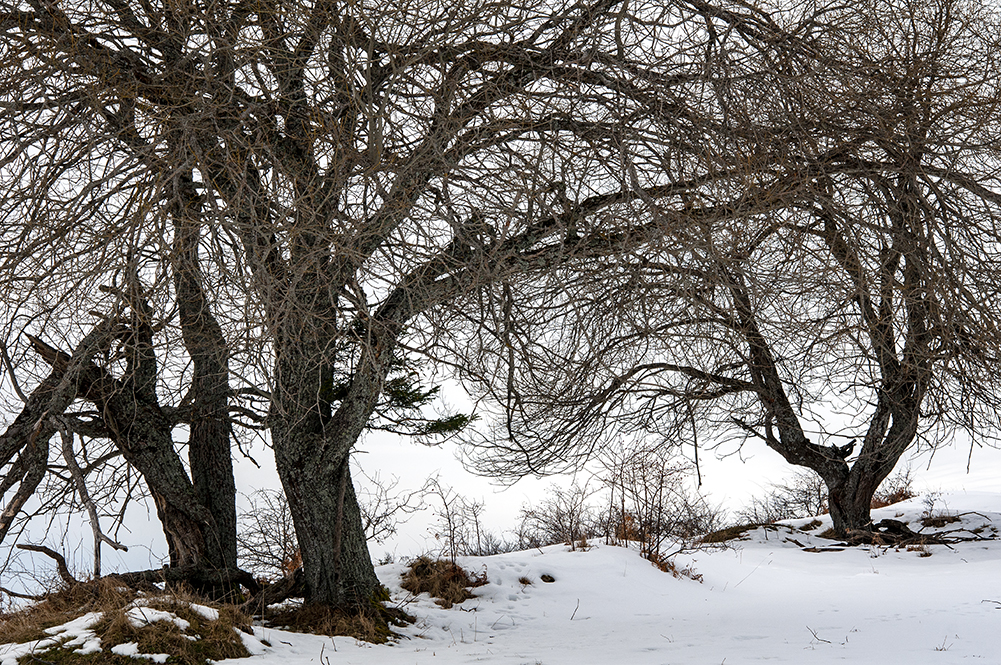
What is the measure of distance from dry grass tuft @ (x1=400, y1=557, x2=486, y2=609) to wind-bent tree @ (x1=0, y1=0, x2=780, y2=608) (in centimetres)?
233

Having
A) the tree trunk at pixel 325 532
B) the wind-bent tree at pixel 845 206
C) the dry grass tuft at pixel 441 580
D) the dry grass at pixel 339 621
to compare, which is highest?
the wind-bent tree at pixel 845 206

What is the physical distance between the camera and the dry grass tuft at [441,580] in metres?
8.94

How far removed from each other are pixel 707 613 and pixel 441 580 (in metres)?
2.87

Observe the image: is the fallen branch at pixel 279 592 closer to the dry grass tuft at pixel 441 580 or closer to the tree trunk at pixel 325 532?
the tree trunk at pixel 325 532

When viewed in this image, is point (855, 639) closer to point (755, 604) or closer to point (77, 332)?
point (755, 604)

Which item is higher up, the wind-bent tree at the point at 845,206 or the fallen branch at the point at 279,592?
the wind-bent tree at the point at 845,206

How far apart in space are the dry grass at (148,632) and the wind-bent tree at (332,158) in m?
1.34

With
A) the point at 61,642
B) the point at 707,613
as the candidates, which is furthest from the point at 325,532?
the point at 707,613

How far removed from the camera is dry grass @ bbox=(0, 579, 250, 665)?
5441 mm

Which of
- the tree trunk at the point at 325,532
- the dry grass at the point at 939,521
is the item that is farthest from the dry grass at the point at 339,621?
the dry grass at the point at 939,521

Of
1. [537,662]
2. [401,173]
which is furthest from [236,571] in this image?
[401,173]

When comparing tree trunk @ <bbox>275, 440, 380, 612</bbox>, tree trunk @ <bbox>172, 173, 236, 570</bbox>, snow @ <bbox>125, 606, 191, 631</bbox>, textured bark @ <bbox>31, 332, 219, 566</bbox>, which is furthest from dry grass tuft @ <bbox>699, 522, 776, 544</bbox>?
snow @ <bbox>125, 606, 191, 631</bbox>

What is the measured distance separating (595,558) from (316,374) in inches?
195

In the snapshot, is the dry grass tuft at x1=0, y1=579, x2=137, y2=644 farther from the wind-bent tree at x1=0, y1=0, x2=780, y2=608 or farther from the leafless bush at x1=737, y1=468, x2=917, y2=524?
the leafless bush at x1=737, y1=468, x2=917, y2=524
